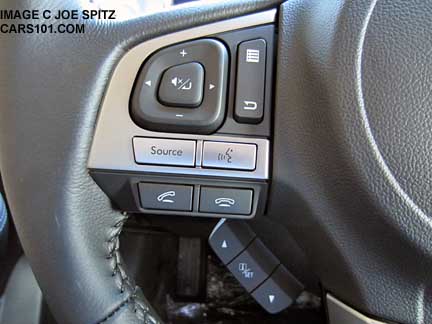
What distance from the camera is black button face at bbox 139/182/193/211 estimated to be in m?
0.55

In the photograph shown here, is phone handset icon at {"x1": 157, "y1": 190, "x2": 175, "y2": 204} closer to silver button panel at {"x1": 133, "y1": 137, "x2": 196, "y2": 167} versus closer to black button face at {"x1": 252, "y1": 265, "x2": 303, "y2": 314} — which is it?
silver button panel at {"x1": 133, "y1": 137, "x2": 196, "y2": 167}

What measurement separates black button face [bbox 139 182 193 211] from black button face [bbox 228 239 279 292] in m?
0.12

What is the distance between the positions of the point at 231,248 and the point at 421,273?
21 centimetres

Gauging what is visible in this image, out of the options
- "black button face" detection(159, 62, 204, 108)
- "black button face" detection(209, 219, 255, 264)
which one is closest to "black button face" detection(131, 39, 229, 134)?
"black button face" detection(159, 62, 204, 108)

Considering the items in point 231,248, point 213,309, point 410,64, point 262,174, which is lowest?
point 213,309

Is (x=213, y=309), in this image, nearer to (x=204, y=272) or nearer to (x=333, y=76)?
(x=204, y=272)

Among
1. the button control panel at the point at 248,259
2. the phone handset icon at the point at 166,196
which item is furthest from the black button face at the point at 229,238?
the phone handset icon at the point at 166,196

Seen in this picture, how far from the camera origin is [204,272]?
91 cm

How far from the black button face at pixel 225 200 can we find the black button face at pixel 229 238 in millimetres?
89

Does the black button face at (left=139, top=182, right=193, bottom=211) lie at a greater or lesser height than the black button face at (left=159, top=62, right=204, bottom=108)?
lesser

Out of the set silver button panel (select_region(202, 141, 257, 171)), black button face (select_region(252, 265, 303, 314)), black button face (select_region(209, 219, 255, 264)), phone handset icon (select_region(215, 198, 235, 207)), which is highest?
silver button panel (select_region(202, 141, 257, 171))

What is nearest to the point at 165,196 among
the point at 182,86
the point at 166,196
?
the point at 166,196

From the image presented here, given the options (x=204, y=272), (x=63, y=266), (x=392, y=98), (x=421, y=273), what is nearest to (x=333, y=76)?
(x=392, y=98)

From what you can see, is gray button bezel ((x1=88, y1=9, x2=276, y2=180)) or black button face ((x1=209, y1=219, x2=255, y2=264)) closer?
gray button bezel ((x1=88, y1=9, x2=276, y2=180))
